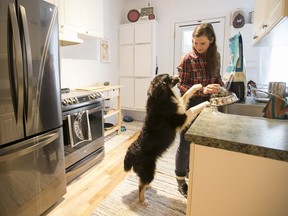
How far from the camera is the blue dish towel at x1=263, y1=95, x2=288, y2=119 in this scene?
36.7 inches

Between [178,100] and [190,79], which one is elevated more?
[190,79]

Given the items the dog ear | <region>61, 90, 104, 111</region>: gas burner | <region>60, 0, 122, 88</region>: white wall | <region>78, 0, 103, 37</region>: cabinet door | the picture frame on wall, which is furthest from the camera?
the picture frame on wall

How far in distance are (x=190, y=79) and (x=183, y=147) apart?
0.59 meters

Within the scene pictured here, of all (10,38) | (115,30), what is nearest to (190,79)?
(10,38)

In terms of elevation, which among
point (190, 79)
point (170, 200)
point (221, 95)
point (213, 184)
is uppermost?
point (190, 79)

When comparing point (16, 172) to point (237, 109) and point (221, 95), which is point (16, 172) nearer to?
point (221, 95)

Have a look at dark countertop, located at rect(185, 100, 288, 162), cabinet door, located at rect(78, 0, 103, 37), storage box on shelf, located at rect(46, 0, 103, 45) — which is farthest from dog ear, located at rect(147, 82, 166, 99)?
cabinet door, located at rect(78, 0, 103, 37)

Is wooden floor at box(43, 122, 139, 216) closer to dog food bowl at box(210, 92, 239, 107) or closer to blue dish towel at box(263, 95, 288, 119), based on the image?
dog food bowl at box(210, 92, 239, 107)

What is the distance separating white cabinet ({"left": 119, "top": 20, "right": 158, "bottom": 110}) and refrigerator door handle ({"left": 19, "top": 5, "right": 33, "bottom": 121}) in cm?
273

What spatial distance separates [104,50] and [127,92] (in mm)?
998

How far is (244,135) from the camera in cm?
64

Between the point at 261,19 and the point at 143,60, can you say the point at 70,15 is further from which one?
the point at 261,19

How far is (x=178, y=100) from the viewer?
58.4 inches

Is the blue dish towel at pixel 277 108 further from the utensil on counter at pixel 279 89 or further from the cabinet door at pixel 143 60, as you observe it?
the cabinet door at pixel 143 60
